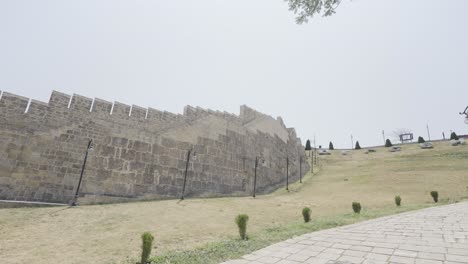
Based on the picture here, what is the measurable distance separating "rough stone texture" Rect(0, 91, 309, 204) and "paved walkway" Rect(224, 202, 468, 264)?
969 cm

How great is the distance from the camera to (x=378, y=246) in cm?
588

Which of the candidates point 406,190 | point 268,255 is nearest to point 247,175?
point 406,190

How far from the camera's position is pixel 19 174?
1109cm

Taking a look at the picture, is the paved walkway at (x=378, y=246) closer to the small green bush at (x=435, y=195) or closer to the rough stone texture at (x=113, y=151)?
the small green bush at (x=435, y=195)

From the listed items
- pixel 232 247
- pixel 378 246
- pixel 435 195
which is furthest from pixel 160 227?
pixel 435 195

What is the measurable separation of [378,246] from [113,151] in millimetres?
12350

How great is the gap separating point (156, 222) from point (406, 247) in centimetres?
764

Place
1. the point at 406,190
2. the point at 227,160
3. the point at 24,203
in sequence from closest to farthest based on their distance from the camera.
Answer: the point at 24,203 < the point at 406,190 < the point at 227,160

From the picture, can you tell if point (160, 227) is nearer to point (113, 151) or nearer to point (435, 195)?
point (113, 151)

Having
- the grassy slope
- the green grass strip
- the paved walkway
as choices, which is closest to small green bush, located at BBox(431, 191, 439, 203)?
the grassy slope

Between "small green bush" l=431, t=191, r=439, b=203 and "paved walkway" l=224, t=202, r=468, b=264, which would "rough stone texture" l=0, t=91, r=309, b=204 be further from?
"small green bush" l=431, t=191, r=439, b=203

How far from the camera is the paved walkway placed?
5.02 metres

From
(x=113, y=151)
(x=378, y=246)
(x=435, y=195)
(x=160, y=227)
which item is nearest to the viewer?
(x=378, y=246)

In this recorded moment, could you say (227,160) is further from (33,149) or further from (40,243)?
(40,243)
